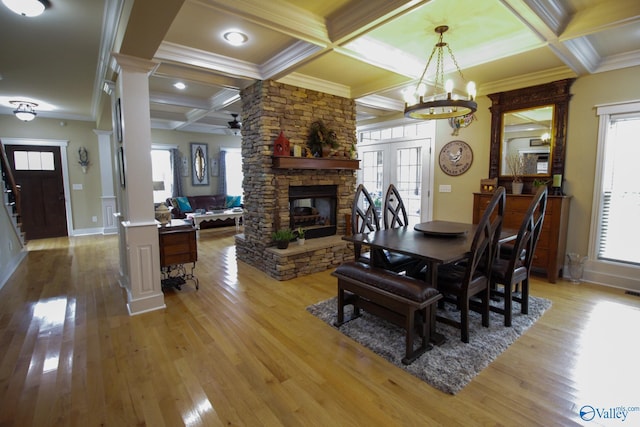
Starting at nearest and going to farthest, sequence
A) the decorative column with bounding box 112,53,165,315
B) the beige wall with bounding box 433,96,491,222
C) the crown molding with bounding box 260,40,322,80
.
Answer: the decorative column with bounding box 112,53,165,315 < the crown molding with bounding box 260,40,322,80 < the beige wall with bounding box 433,96,491,222

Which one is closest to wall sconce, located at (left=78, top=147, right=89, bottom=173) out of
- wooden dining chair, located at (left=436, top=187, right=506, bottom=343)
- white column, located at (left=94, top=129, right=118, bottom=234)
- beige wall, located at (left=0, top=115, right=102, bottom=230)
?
beige wall, located at (left=0, top=115, right=102, bottom=230)

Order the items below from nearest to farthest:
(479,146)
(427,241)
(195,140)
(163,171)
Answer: (427,241), (479,146), (163,171), (195,140)

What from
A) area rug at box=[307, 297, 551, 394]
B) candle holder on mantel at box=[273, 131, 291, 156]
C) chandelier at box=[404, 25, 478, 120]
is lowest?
area rug at box=[307, 297, 551, 394]

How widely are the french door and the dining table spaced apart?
2.40 meters

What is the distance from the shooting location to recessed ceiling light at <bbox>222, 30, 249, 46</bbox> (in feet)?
9.80

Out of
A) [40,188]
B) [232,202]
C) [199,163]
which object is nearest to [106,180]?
[40,188]

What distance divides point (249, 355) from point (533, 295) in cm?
316

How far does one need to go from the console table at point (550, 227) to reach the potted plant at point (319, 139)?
260 cm

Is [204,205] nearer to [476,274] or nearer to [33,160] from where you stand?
[33,160]

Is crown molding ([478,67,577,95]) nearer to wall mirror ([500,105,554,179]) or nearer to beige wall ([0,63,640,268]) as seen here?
beige wall ([0,63,640,268])

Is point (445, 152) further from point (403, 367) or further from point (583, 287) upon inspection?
point (403, 367)

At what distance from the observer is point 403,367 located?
2193 mm

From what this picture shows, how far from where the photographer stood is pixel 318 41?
289 cm

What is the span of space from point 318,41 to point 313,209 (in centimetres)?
269
